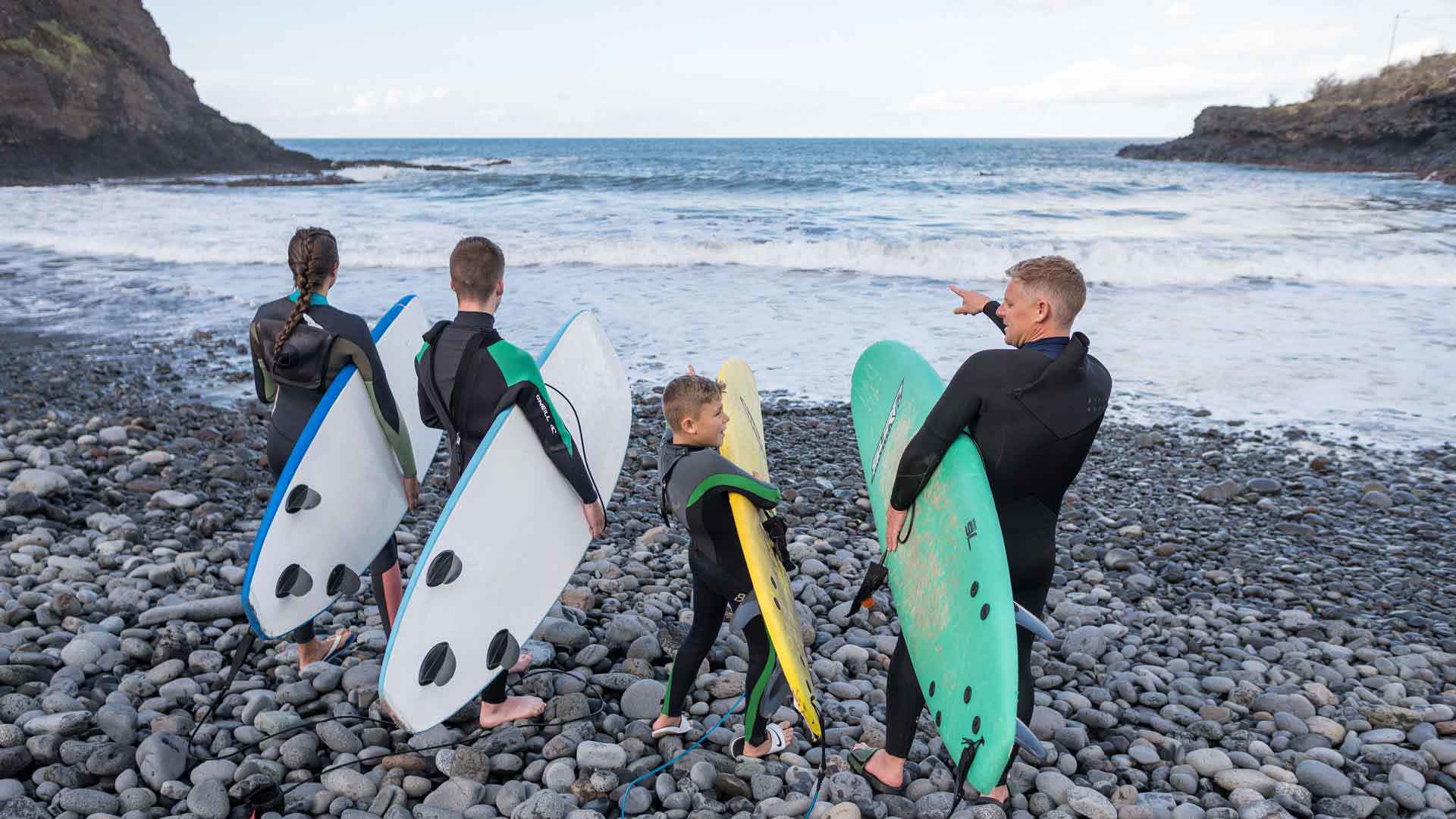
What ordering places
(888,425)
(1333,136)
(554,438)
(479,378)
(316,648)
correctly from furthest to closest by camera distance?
(1333,136)
(888,425)
(316,648)
(554,438)
(479,378)

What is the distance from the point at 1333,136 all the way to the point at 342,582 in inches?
2302

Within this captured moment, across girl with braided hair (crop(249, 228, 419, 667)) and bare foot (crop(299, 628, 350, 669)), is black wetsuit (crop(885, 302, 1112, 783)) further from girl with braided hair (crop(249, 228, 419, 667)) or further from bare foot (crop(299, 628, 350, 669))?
bare foot (crop(299, 628, 350, 669))

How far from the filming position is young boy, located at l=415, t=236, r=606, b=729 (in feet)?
9.86

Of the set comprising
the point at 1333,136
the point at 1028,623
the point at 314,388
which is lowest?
the point at 1028,623

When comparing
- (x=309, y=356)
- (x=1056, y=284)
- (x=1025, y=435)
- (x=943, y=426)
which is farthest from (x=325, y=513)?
(x=1056, y=284)

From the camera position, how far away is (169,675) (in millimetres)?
3492

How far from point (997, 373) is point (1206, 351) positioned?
28.5 feet

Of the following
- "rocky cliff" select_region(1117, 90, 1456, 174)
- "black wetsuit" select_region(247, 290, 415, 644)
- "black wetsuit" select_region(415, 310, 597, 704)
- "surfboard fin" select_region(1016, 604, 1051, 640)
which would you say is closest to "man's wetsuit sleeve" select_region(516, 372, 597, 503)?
"black wetsuit" select_region(415, 310, 597, 704)

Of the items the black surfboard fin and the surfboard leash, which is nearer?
the black surfboard fin

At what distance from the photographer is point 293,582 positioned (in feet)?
10.7

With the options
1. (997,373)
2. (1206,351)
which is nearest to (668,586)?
(997,373)

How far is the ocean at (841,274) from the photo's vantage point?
9055mm

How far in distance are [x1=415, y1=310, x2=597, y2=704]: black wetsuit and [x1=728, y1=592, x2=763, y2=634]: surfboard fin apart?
2.74 feet

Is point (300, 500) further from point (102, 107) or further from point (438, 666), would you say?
point (102, 107)
